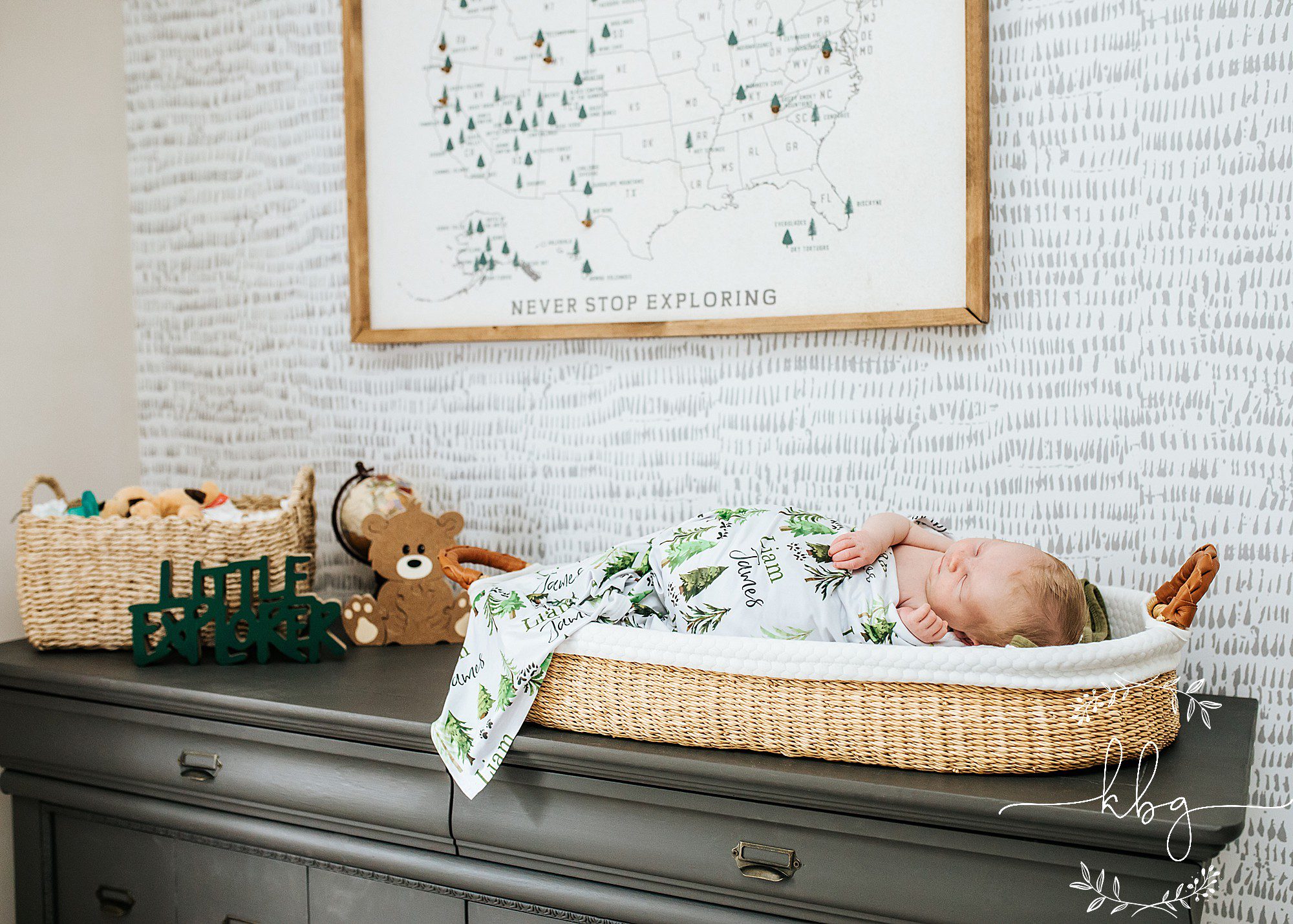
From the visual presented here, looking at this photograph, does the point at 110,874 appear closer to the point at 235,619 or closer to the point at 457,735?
the point at 235,619

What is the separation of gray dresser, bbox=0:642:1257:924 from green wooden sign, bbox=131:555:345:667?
37 mm

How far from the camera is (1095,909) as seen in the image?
956 mm

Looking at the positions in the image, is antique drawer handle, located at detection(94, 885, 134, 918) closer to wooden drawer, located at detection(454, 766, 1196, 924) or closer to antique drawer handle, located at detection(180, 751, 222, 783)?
antique drawer handle, located at detection(180, 751, 222, 783)

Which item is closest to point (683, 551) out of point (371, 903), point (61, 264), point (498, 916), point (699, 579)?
point (699, 579)

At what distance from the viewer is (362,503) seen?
5.86 feet

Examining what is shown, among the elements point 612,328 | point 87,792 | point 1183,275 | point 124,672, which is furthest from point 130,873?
point 1183,275

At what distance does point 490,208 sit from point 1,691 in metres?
1.19

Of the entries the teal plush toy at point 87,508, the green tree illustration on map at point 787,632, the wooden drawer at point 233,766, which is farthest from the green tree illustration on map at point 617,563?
the teal plush toy at point 87,508

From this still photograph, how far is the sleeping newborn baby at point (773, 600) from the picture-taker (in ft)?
3.72

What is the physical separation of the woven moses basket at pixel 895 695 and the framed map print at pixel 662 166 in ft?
2.08

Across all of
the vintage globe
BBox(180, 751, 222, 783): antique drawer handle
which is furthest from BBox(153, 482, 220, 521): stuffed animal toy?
BBox(180, 751, 222, 783): antique drawer handle

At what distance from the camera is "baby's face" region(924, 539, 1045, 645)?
112 centimetres

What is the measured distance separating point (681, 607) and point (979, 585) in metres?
0.38

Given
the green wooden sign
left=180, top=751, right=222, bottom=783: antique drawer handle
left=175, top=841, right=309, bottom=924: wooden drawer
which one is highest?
the green wooden sign
